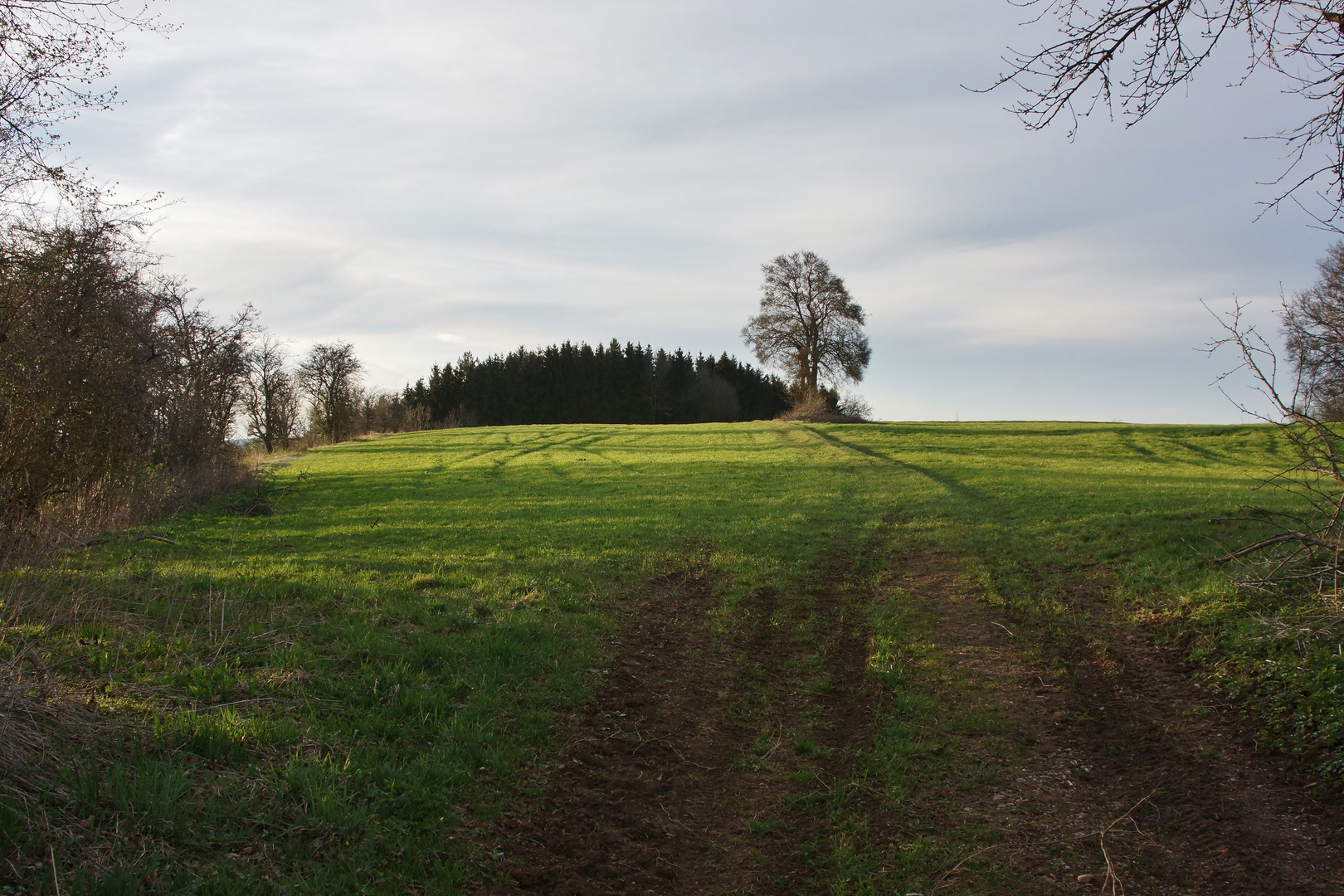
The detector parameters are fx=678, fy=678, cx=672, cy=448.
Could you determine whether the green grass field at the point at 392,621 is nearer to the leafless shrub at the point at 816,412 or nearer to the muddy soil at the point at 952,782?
the muddy soil at the point at 952,782

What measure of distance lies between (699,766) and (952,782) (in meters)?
2.04

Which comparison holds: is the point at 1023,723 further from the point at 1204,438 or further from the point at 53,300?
the point at 1204,438

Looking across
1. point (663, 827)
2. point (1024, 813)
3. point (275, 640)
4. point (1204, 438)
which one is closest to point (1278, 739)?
point (1024, 813)

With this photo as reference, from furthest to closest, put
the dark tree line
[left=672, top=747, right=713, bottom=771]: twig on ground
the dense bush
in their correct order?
the dark tree line, the dense bush, [left=672, top=747, right=713, bottom=771]: twig on ground

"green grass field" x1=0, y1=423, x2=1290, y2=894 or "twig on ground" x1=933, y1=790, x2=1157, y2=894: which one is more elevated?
"green grass field" x1=0, y1=423, x2=1290, y2=894

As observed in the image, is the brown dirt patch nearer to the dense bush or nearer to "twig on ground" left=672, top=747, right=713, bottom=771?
"twig on ground" left=672, top=747, right=713, bottom=771

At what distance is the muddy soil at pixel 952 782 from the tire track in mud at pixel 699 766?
18mm

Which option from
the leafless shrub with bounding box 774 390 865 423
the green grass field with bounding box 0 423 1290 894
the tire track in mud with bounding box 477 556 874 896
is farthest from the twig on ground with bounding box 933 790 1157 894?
the leafless shrub with bounding box 774 390 865 423

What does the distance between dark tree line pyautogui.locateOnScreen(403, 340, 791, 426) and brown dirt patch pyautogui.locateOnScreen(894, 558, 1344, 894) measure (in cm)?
7154

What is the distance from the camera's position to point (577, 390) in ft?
264

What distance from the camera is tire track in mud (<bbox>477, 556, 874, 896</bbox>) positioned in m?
4.57

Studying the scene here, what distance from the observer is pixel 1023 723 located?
6242mm

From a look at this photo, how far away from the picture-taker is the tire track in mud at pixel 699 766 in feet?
15.0

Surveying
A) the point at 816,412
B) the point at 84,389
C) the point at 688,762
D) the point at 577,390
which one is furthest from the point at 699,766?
the point at 577,390
